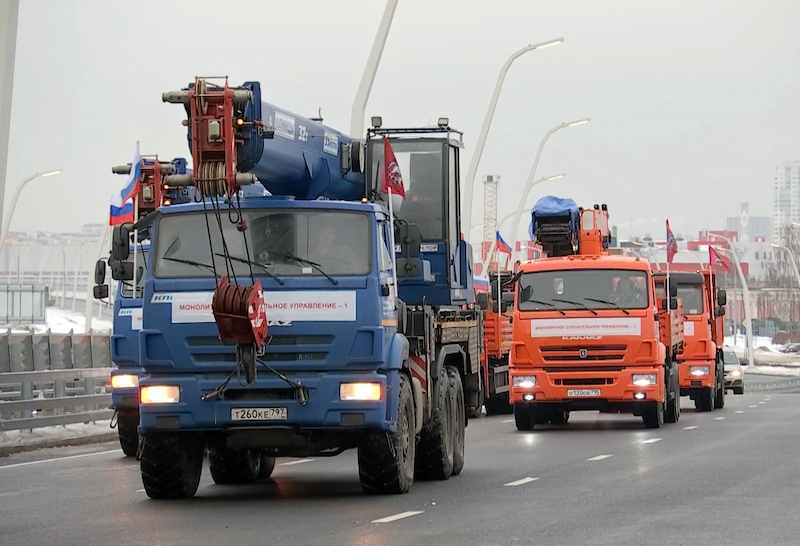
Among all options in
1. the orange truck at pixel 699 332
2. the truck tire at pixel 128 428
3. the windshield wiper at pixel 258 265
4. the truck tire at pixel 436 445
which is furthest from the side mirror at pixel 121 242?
the orange truck at pixel 699 332

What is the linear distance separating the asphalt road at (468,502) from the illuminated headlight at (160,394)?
91 cm

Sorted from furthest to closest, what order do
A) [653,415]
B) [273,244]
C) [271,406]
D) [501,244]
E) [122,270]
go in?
[501,244] < [653,415] < [122,270] < [273,244] < [271,406]

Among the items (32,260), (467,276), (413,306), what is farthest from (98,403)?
(32,260)

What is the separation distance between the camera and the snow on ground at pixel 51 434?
23047 millimetres

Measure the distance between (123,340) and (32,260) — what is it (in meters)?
121

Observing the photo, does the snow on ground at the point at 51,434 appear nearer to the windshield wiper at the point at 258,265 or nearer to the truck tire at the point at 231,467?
the truck tire at the point at 231,467

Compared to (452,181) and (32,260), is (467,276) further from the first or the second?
(32,260)

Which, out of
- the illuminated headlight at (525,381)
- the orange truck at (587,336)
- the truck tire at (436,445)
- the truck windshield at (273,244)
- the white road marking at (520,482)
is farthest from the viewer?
the illuminated headlight at (525,381)

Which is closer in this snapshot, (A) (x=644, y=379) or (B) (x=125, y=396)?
(B) (x=125, y=396)

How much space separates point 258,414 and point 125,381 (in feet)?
21.3

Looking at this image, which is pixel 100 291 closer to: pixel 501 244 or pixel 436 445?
pixel 436 445

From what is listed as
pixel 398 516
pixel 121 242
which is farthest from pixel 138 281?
pixel 398 516

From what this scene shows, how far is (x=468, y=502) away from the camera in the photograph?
14.2 meters

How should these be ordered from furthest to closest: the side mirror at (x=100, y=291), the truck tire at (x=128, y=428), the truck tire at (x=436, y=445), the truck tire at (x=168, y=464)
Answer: the truck tire at (x=128, y=428) → the side mirror at (x=100, y=291) → the truck tire at (x=436, y=445) → the truck tire at (x=168, y=464)
